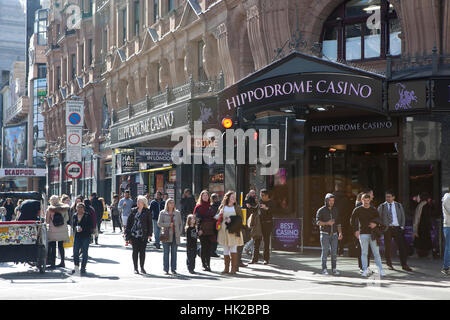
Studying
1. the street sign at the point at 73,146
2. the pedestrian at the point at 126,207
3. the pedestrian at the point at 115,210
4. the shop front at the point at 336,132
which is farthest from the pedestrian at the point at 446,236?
the pedestrian at the point at 115,210

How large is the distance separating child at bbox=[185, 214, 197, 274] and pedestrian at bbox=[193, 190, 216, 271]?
139mm

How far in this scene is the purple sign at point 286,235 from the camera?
1997cm

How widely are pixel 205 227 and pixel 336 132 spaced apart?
6.57 metres

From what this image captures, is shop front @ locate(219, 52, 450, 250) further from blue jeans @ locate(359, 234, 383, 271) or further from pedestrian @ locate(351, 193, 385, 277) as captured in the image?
blue jeans @ locate(359, 234, 383, 271)

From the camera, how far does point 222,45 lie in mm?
26703

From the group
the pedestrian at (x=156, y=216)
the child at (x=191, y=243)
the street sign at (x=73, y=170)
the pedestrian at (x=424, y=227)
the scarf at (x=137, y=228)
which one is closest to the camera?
the child at (x=191, y=243)

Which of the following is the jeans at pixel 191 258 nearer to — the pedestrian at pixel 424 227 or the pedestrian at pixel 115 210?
the pedestrian at pixel 424 227

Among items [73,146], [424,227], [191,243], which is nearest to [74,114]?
[73,146]

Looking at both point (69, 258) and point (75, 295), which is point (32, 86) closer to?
point (69, 258)

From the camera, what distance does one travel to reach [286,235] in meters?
20.2

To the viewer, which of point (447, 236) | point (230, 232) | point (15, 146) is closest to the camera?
point (447, 236)

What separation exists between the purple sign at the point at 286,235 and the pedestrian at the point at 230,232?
3707mm

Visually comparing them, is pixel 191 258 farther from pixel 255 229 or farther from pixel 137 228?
pixel 255 229

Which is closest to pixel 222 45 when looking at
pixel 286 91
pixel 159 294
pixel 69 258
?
pixel 286 91
